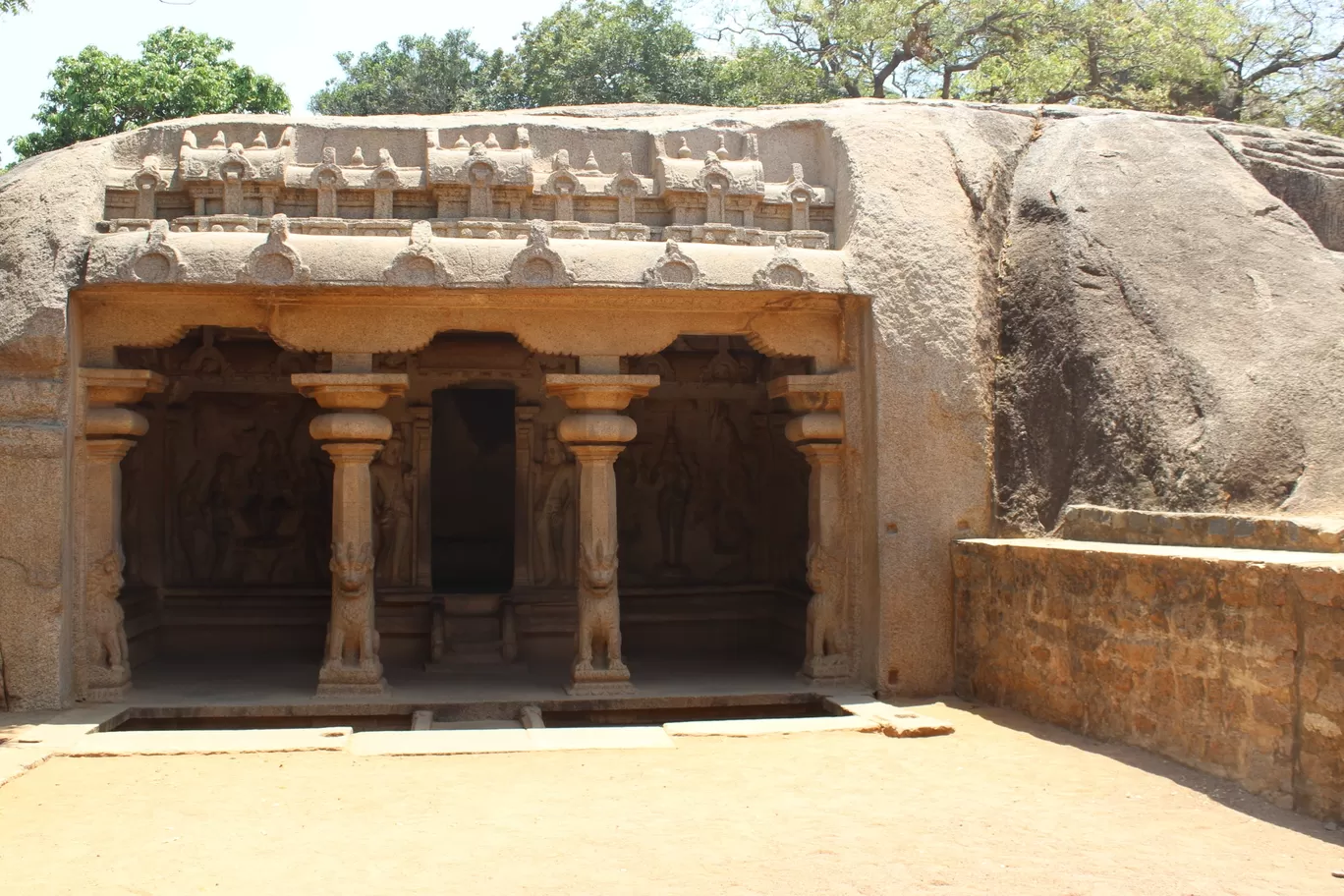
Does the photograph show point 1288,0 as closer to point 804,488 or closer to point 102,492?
point 804,488

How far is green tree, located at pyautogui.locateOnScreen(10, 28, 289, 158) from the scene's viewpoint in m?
20.3

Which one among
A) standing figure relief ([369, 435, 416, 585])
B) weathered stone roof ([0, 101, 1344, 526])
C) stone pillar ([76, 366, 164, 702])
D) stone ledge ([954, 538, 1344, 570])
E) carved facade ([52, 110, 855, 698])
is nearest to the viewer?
stone ledge ([954, 538, 1344, 570])

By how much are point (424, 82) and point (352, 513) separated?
2289 cm

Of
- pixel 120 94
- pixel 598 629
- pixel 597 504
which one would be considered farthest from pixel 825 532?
pixel 120 94

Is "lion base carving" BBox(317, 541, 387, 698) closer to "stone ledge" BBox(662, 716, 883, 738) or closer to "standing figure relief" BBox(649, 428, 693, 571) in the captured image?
"stone ledge" BBox(662, 716, 883, 738)

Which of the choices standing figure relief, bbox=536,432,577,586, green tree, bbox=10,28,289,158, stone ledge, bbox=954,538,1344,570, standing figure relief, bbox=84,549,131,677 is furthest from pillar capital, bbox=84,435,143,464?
green tree, bbox=10,28,289,158

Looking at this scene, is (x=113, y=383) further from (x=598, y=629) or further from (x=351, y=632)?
(x=598, y=629)

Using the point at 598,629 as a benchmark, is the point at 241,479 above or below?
above

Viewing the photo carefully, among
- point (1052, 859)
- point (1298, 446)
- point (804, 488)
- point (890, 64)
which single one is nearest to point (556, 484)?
point (804, 488)

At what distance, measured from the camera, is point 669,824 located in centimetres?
527

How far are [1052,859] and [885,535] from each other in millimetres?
3538

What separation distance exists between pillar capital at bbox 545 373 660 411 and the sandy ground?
2.54 m

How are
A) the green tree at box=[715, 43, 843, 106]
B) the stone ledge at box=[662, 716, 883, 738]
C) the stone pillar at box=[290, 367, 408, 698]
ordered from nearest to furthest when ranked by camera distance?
the stone ledge at box=[662, 716, 883, 738]
the stone pillar at box=[290, 367, 408, 698]
the green tree at box=[715, 43, 843, 106]

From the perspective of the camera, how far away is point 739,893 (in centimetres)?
435
